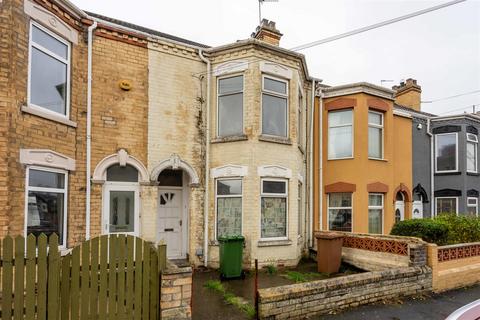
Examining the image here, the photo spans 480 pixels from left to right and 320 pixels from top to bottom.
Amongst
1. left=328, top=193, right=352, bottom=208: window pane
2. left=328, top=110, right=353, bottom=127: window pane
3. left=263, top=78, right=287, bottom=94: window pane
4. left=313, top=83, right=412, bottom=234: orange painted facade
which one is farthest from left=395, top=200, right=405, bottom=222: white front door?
left=263, top=78, right=287, bottom=94: window pane

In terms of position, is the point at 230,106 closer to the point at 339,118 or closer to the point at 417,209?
the point at 339,118

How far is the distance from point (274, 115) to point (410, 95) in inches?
397

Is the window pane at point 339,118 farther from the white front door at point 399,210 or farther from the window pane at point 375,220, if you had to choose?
the white front door at point 399,210

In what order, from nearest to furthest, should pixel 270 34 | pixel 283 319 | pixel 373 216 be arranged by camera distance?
pixel 283 319, pixel 270 34, pixel 373 216

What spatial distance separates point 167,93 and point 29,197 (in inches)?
179

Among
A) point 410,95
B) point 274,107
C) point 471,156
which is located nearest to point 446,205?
point 471,156

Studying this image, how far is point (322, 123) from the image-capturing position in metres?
13.2

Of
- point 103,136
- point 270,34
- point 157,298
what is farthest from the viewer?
point 270,34

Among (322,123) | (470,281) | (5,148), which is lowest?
(470,281)

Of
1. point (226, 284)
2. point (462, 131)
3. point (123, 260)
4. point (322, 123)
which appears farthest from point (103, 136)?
point (462, 131)

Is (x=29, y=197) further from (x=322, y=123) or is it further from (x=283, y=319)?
(x=322, y=123)

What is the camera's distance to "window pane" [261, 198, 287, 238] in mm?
10359

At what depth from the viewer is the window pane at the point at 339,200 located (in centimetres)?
1273

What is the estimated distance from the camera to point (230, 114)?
10.8m
